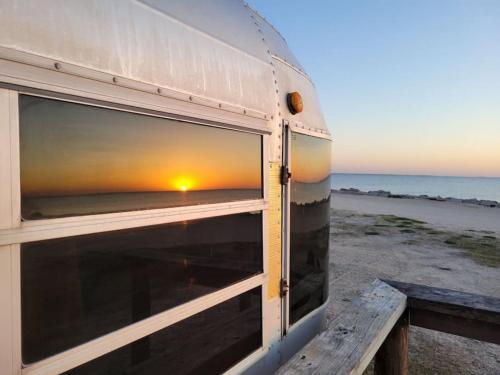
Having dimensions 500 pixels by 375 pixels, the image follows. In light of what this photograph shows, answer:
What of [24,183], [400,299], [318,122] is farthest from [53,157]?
[400,299]

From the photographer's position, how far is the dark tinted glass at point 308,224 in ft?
10.00

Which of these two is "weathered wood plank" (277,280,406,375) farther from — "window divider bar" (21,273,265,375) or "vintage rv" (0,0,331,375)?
"window divider bar" (21,273,265,375)

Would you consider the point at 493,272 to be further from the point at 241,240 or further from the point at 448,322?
the point at 241,240

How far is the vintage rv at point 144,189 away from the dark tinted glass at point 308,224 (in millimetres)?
84

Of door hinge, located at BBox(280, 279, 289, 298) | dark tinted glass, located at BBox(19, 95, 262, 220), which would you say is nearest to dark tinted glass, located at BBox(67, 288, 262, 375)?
door hinge, located at BBox(280, 279, 289, 298)

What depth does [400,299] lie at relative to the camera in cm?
329

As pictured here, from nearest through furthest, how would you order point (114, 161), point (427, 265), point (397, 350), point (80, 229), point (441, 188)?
point (80, 229)
point (114, 161)
point (397, 350)
point (427, 265)
point (441, 188)

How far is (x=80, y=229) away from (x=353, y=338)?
6.47 feet

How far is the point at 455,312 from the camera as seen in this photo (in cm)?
323

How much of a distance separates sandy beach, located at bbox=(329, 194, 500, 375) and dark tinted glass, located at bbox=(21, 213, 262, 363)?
3.84m

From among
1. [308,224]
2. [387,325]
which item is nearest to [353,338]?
[387,325]

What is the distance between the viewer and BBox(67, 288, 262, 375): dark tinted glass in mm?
1693

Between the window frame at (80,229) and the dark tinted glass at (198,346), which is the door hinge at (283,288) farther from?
the window frame at (80,229)

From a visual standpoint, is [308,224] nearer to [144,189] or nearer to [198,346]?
[198,346]
